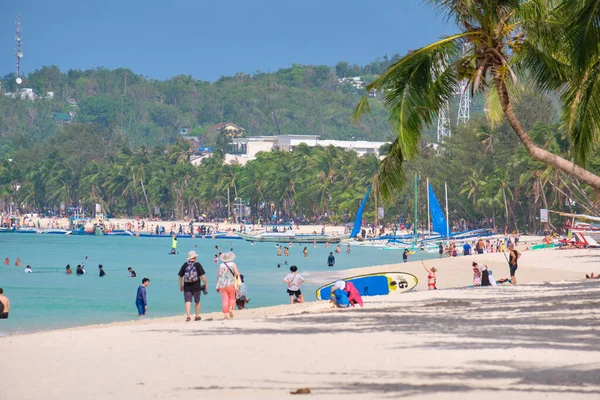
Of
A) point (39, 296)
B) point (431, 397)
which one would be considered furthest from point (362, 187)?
point (431, 397)

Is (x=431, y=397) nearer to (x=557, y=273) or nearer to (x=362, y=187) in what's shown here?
(x=557, y=273)

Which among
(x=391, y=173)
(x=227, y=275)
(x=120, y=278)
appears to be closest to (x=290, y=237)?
(x=120, y=278)

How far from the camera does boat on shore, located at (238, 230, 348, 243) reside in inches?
3831

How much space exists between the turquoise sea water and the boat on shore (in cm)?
147

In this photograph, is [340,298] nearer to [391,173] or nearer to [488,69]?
[391,173]

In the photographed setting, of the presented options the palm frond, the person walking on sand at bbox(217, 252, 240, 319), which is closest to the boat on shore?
the palm frond

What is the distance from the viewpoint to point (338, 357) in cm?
1202

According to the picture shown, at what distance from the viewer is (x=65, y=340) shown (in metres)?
14.9

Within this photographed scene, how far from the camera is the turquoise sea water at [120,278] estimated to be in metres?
33.6

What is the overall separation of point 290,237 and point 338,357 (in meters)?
89.8

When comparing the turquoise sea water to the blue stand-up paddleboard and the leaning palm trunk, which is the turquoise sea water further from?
the leaning palm trunk

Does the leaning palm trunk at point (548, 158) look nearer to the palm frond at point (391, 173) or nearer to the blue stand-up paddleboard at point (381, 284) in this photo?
the palm frond at point (391, 173)

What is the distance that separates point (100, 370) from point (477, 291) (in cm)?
1415

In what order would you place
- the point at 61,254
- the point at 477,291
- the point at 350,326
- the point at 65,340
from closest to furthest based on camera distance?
the point at 65,340, the point at 350,326, the point at 477,291, the point at 61,254
